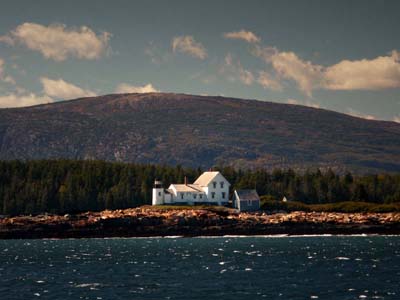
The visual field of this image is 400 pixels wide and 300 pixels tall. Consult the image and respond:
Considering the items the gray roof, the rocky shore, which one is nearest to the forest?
Result: the gray roof

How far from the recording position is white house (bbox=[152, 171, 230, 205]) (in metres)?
155

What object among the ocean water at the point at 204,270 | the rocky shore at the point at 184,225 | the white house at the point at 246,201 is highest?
the white house at the point at 246,201

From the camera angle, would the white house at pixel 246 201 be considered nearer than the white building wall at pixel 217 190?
Yes

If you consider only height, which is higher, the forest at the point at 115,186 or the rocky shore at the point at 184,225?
the forest at the point at 115,186

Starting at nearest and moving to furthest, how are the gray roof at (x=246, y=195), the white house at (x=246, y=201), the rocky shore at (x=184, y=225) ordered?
the rocky shore at (x=184, y=225), the white house at (x=246, y=201), the gray roof at (x=246, y=195)

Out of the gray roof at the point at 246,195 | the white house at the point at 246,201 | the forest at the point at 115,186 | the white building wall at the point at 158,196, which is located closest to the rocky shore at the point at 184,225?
the white house at the point at 246,201

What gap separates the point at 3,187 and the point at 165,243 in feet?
228

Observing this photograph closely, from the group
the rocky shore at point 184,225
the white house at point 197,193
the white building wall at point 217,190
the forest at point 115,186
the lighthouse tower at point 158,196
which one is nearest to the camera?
the rocky shore at point 184,225

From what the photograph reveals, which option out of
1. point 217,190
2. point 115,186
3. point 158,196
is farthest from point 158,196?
point 115,186

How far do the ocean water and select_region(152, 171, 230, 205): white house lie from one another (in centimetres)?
4719

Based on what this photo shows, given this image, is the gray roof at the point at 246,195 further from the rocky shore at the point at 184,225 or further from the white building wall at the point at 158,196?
the white building wall at the point at 158,196

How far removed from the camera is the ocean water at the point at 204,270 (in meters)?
54.0

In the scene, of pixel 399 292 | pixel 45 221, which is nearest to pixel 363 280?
pixel 399 292

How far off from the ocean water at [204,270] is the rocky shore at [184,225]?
65.4ft
